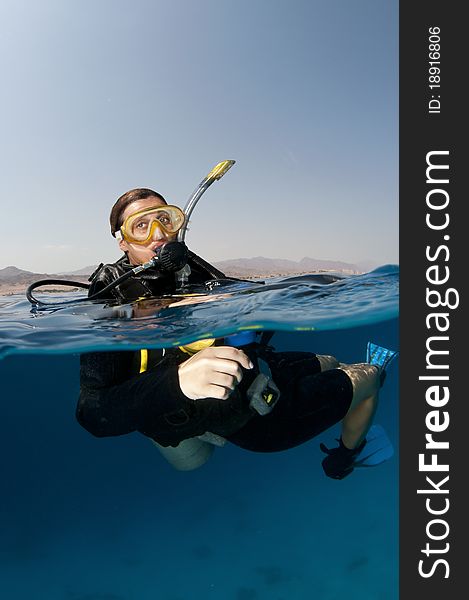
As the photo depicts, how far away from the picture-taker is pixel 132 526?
17188 mm

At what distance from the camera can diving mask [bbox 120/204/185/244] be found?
410 cm

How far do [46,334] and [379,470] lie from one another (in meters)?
16.5

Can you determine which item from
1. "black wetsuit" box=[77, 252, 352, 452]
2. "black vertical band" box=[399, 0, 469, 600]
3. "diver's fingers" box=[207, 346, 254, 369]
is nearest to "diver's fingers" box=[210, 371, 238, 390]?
"diver's fingers" box=[207, 346, 254, 369]

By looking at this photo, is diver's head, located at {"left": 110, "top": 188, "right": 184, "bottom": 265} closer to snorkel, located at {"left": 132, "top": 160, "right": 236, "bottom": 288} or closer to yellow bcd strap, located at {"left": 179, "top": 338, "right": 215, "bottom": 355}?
snorkel, located at {"left": 132, "top": 160, "right": 236, "bottom": 288}

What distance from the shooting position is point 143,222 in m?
4.23

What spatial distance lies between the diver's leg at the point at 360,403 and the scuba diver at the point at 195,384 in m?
0.01

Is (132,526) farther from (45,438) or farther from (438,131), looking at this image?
(438,131)

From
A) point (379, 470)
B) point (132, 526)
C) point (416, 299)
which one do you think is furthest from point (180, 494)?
point (416, 299)

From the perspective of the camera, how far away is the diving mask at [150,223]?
13.4 feet

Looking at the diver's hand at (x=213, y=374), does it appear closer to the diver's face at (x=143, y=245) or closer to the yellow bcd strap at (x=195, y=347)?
the yellow bcd strap at (x=195, y=347)

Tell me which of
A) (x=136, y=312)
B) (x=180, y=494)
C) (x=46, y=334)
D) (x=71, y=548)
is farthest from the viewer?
(x=180, y=494)

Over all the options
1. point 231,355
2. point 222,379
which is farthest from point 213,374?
point 231,355

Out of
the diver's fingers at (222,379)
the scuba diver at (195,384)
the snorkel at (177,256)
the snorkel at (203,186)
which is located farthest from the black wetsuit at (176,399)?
the snorkel at (203,186)

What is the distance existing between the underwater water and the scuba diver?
0.61 meters
